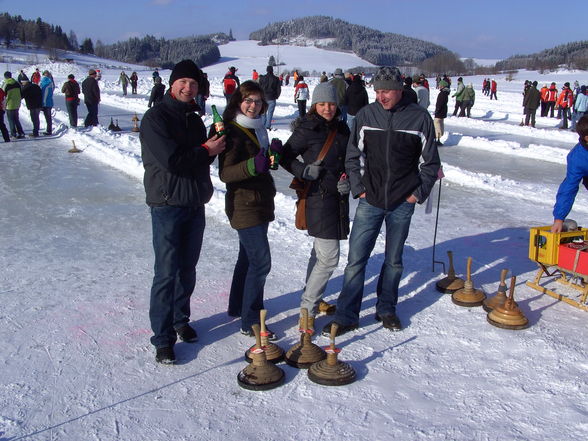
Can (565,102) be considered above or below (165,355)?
above

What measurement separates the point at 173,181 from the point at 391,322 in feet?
6.37

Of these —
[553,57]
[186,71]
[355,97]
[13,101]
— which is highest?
[553,57]

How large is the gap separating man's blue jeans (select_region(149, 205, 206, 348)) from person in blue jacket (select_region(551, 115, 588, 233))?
2.95m

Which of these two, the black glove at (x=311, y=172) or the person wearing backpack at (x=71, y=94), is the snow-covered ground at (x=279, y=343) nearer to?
the black glove at (x=311, y=172)

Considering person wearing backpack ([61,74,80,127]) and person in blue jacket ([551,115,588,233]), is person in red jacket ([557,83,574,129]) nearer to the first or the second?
person wearing backpack ([61,74,80,127])

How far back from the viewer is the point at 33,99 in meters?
14.8

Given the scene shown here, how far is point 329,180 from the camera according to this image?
3846mm

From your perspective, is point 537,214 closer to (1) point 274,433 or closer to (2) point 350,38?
(1) point 274,433

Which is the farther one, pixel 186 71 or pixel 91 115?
pixel 91 115

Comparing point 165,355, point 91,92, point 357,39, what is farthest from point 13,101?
point 357,39

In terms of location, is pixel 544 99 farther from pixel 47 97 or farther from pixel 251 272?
pixel 251 272

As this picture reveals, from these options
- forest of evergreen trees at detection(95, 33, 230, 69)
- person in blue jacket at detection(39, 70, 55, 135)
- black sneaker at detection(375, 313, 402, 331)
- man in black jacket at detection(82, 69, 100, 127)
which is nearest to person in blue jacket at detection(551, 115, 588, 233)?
black sneaker at detection(375, 313, 402, 331)

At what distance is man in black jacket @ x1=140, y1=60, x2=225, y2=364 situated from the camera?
3352 millimetres

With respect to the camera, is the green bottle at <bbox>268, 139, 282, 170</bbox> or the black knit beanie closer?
the black knit beanie
